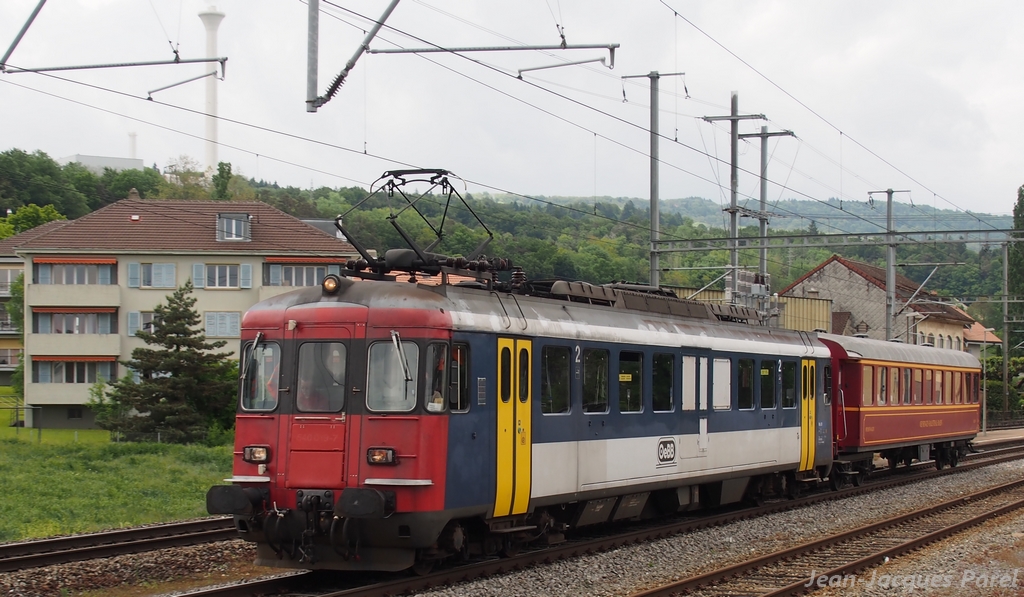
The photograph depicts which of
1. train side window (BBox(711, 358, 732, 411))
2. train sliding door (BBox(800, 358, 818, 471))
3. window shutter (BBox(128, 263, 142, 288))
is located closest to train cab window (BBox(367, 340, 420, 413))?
train side window (BBox(711, 358, 732, 411))

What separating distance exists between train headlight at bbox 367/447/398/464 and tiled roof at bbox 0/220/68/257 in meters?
49.7

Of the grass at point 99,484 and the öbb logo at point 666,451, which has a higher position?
the öbb logo at point 666,451

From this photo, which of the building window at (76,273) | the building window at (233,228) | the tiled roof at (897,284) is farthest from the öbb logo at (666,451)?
the tiled roof at (897,284)

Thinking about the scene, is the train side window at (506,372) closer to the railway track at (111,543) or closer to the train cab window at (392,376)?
the train cab window at (392,376)

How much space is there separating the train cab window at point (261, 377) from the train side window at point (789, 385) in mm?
10166

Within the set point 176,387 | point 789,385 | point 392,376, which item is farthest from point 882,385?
point 176,387

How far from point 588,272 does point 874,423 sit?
16695 mm

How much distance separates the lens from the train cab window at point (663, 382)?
49.5ft

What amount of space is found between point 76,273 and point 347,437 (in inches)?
1900

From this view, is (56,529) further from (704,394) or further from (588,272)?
(588,272)

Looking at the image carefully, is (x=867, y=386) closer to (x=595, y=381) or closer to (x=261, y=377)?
(x=595, y=381)

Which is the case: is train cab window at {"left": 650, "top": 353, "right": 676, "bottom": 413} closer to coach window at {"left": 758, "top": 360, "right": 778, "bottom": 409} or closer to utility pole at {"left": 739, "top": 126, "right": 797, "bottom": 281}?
coach window at {"left": 758, "top": 360, "right": 778, "bottom": 409}

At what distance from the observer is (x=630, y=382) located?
47.6ft

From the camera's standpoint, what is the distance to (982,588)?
11.9m
